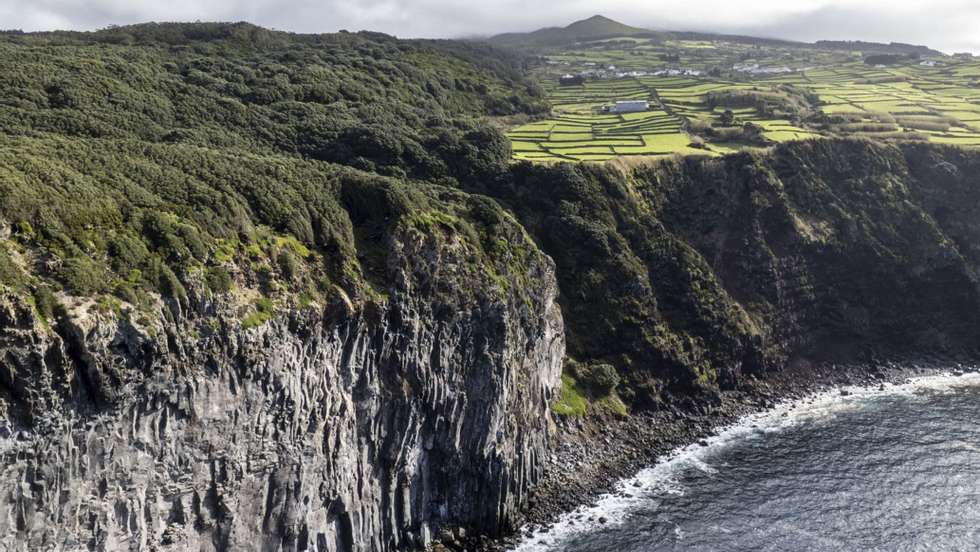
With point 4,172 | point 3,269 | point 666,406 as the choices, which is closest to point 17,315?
point 3,269

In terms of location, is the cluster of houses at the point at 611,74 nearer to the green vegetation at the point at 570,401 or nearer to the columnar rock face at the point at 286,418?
the green vegetation at the point at 570,401

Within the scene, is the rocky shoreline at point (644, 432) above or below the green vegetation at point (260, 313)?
below

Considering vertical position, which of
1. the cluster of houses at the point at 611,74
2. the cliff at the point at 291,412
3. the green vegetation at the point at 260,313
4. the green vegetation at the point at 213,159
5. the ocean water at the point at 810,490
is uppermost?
the cluster of houses at the point at 611,74

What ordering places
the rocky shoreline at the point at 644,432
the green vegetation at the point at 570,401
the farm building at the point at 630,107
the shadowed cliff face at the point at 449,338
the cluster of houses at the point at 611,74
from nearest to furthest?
the shadowed cliff face at the point at 449,338
the rocky shoreline at the point at 644,432
the green vegetation at the point at 570,401
the farm building at the point at 630,107
the cluster of houses at the point at 611,74

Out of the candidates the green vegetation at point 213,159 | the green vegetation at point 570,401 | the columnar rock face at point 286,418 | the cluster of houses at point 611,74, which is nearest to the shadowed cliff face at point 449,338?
the columnar rock face at point 286,418

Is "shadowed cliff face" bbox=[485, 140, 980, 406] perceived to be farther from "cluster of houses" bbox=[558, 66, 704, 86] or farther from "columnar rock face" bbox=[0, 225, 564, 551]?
"cluster of houses" bbox=[558, 66, 704, 86]

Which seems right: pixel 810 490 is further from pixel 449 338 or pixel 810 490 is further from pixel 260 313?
pixel 260 313
